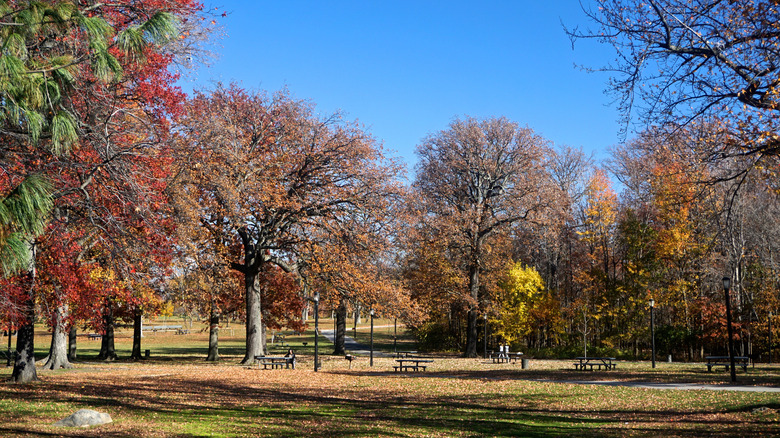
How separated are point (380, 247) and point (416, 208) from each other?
4820mm

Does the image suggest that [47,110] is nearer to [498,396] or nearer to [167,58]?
[167,58]

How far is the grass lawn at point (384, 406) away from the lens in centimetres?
1115

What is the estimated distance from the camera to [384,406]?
15.1 meters

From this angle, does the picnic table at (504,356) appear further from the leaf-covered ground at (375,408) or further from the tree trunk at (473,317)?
the leaf-covered ground at (375,408)

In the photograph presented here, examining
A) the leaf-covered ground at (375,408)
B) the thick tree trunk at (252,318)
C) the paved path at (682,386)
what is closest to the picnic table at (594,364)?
the paved path at (682,386)

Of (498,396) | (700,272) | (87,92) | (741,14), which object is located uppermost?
(741,14)

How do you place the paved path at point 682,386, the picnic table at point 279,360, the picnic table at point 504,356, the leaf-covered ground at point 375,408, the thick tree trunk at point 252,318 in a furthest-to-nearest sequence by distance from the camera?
the picnic table at point 504,356 < the thick tree trunk at point 252,318 < the picnic table at point 279,360 < the paved path at point 682,386 < the leaf-covered ground at point 375,408

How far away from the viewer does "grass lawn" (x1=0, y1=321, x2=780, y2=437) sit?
36.6 ft

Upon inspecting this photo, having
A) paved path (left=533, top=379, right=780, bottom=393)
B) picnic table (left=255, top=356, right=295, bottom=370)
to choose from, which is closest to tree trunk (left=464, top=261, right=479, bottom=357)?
picnic table (left=255, top=356, right=295, bottom=370)

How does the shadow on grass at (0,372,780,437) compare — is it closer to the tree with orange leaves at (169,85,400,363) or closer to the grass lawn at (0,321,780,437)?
the grass lawn at (0,321,780,437)

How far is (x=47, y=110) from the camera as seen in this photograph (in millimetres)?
9102

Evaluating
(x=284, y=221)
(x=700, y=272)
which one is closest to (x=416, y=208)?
(x=284, y=221)

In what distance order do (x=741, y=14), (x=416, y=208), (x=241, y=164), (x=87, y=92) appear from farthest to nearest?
(x=416, y=208) < (x=241, y=164) < (x=87, y=92) < (x=741, y=14)

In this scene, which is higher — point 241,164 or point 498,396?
point 241,164
